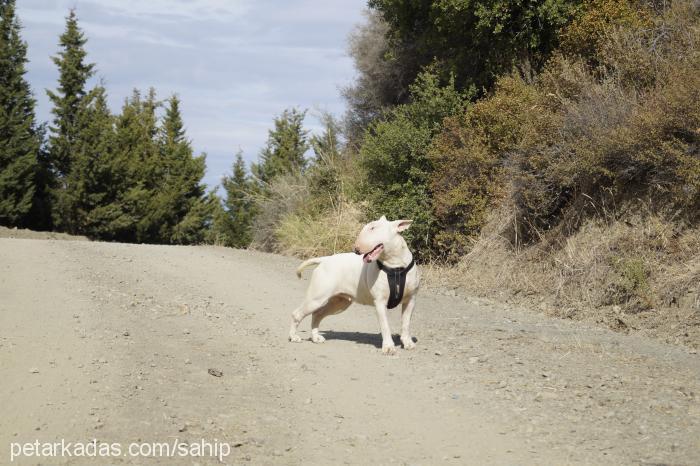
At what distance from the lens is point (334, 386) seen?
7918 millimetres

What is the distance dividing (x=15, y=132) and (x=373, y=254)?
139 ft

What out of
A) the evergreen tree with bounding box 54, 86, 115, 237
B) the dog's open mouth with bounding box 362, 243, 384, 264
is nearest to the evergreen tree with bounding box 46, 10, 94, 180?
the evergreen tree with bounding box 54, 86, 115, 237

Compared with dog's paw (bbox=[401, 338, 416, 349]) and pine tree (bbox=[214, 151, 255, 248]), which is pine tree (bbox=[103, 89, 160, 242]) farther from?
dog's paw (bbox=[401, 338, 416, 349])

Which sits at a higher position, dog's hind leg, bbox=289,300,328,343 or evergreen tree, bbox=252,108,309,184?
evergreen tree, bbox=252,108,309,184

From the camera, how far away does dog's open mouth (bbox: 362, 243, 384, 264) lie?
9297 millimetres

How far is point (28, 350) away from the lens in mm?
8977

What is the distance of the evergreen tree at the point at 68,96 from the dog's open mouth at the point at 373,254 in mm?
44648

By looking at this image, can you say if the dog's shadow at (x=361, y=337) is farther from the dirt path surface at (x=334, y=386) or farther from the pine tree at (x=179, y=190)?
the pine tree at (x=179, y=190)

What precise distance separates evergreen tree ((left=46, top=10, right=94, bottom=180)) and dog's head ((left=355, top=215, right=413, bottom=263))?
44422mm

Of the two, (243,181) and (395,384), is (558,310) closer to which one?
(395,384)

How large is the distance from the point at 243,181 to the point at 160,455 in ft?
201

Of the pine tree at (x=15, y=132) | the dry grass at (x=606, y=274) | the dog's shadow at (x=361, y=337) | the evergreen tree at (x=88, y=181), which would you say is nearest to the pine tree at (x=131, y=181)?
the evergreen tree at (x=88, y=181)

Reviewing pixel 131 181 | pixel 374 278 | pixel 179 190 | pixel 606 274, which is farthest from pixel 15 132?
pixel 374 278

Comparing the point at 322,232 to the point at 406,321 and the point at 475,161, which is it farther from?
the point at 406,321
